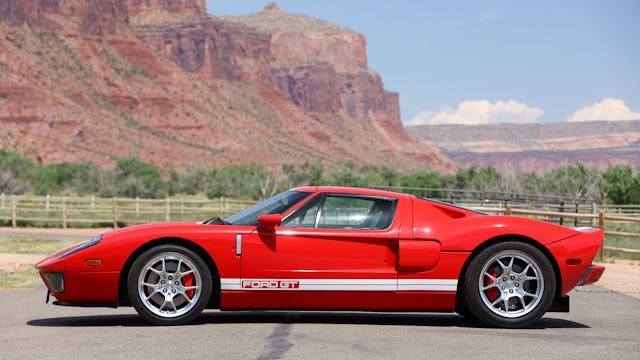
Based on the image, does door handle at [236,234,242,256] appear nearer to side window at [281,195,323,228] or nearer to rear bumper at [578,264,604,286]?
side window at [281,195,323,228]

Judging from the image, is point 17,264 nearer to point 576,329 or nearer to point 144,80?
point 576,329

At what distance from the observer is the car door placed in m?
6.88

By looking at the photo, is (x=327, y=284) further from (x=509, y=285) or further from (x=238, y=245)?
(x=509, y=285)

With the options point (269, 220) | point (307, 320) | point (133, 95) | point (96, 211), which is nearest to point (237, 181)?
point (133, 95)

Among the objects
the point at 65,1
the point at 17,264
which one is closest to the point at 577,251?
the point at 17,264

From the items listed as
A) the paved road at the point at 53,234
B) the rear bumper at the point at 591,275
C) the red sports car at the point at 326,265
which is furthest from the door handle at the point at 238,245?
the paved road at the point at 53,234

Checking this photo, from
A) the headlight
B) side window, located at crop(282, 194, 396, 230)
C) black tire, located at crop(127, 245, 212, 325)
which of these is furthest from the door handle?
the headlight

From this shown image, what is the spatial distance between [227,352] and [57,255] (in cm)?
218

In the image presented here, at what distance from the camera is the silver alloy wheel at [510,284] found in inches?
278

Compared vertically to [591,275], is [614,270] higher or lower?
lower

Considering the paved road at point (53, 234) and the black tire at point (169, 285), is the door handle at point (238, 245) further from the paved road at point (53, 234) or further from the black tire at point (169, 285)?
the paved road at point (53, 234)

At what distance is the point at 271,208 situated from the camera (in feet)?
23.8

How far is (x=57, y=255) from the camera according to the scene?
715 centimetres

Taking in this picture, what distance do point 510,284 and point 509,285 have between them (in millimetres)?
12
